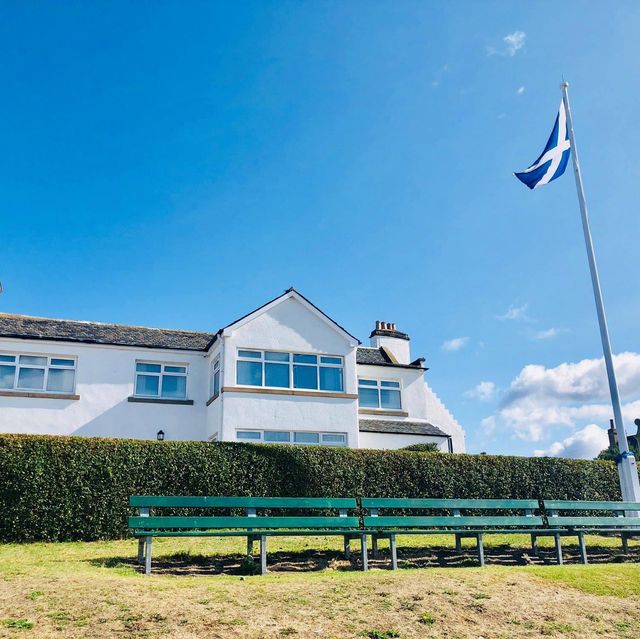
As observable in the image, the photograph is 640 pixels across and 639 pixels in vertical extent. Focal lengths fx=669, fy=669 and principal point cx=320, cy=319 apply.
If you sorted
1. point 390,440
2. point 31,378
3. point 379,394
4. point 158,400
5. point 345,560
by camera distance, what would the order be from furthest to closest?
point 379,394, point 390,440, point 158,400, point 31,378, point 345,560

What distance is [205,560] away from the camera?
11.8 m

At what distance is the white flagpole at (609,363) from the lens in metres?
16.9

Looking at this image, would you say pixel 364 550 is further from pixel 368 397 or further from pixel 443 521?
pixel 368 397

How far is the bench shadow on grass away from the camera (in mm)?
11086

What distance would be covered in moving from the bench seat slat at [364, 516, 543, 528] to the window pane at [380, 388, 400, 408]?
618 inches

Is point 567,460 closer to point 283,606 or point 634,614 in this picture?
point 634,614

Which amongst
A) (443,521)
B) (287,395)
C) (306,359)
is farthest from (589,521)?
(306,359)

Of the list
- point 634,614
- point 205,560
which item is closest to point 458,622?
point 634,614

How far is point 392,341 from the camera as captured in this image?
32.9 metres

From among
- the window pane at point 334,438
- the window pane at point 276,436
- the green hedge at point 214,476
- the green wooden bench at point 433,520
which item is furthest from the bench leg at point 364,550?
the window pane at point 334,438

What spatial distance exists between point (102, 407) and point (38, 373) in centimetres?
258

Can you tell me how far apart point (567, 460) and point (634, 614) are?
1308 cm

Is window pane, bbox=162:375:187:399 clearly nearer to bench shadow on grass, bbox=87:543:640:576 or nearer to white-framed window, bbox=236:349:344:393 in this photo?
white-framed window, bbox=236:349:344:393

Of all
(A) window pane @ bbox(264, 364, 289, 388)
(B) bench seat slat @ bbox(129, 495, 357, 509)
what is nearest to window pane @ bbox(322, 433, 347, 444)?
(A) window pane @ bbox(264, 364, 289, 388)
